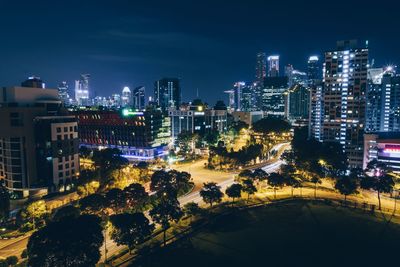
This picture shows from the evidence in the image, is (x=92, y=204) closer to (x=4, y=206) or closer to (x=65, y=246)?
(x=4, y=206)

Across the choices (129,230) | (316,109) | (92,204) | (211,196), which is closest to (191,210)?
(211,196)

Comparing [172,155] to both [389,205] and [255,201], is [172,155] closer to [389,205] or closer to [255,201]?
[255,201]

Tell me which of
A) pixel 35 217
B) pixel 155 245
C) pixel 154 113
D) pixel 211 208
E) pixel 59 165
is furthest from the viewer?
pixel 154 113

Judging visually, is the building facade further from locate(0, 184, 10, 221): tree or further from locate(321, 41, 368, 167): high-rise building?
locate(0, 184, 10, 221): tree

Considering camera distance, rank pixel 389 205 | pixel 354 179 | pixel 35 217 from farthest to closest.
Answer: pixel 354 179, pixel 389 205, pixel 35 217

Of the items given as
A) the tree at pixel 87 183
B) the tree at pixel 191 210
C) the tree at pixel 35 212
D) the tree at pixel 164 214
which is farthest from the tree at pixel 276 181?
the tree at pixel 35 212

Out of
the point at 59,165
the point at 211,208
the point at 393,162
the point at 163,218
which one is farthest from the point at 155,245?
the point at 393,162
